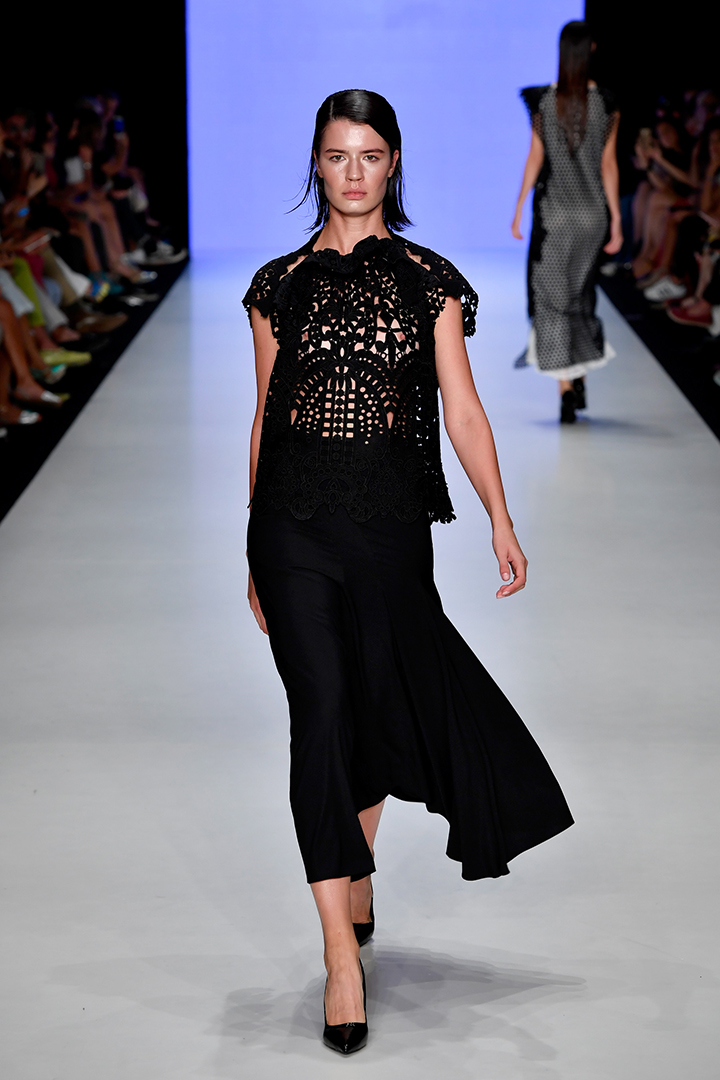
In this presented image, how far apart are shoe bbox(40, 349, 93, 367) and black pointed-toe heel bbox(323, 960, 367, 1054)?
5479 mm

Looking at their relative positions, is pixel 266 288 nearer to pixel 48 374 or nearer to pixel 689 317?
pixel 48 374

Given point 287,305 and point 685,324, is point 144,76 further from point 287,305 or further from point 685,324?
point 287,305

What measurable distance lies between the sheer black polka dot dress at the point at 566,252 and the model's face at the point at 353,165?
12.0 feet

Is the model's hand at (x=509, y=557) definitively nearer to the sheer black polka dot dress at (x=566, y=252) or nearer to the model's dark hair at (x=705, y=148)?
the sheer black polka dot dress at (x=566, y=252)

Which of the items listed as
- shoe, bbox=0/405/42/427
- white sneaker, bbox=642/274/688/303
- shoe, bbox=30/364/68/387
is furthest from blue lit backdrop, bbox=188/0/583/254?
shoe, bbox=0/405/42/427

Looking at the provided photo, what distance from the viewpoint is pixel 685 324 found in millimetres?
8359

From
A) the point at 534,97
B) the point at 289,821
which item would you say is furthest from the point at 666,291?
the point at 289,821

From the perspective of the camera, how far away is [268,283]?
6.68ft

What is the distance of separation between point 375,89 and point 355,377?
11.6 metres

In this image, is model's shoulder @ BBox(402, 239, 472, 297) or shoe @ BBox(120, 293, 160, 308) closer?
model's shoulder @ BBox(402, 239, 472, 297)

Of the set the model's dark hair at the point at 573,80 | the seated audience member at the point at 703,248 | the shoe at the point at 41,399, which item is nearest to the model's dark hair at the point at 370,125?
the model's dark hair at the point at 573,80

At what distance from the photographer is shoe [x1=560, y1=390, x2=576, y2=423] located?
19.6 feet

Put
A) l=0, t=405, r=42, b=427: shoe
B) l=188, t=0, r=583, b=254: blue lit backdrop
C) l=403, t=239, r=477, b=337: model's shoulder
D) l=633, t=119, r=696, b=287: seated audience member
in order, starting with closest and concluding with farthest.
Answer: l=403, t=239, r=477, b=337: model's shoulder
l=0, t=405, r=42, b=427: shoe
l=633, t=119, r=696, b=287: seated audience member
l=188, t=0, r=583, b=254: blue lit backdrop

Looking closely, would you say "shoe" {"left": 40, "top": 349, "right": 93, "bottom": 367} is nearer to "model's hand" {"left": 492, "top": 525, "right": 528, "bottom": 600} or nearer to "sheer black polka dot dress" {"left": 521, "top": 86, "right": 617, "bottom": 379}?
"sheer black polka dot dress" {"left": 521, "top": 86, "right": 617, "bottom": 379}
